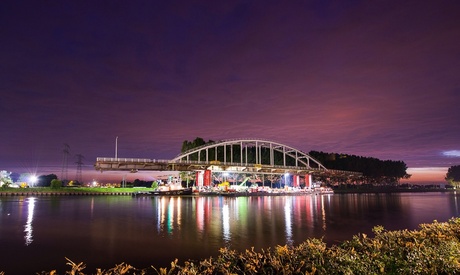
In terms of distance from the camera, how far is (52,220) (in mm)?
43250

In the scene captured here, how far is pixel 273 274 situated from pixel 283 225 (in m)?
29.3

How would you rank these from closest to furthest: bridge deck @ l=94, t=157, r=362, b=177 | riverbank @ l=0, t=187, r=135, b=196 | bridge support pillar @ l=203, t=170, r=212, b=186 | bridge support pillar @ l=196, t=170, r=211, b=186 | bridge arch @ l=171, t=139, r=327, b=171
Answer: riverbank @ l=0, t=187, r=135, b=196 < bridge deck @ l=94, t=157, r=362, b=177 < bridge support pillar @ l=203, t=170, r=212, b=186 < bridge support pillar @ l=196, t=170, r=211, b=186 < bridge arch @ l=171, t=139, r=327, b=171

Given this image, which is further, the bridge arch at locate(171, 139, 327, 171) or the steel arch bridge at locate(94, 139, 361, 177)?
the bridge arch at locate(171, 139, 327, 171)

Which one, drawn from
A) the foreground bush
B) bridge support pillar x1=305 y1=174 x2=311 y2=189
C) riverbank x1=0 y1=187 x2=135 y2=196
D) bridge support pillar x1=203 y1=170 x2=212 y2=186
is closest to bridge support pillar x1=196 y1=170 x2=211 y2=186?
bridge support pillar x1=203 y1=170 x2=212 y2=186

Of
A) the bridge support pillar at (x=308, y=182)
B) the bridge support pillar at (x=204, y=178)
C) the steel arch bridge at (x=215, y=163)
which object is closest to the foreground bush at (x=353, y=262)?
the steel arch bridge at (x=215, y=163)

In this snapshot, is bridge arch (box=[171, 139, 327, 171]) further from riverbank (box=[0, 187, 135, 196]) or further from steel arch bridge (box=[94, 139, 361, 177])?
riverbank (box=[0, 187, 135, 196])

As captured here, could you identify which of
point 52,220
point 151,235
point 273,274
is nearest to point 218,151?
point 52,220

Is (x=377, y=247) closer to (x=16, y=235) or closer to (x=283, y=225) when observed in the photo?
(x=283, y=225)

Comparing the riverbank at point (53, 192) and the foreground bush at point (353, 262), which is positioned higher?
the foreground bush at point (353, 262)

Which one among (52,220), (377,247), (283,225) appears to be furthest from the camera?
(52,220)

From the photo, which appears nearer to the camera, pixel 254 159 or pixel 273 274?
pixel 273 274

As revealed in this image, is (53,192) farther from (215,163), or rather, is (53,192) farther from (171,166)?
(215,163)

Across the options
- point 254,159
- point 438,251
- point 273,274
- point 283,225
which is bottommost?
point 283,225

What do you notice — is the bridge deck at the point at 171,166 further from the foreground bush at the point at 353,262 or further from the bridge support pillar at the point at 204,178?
the foreground bush at the point at 353,262
